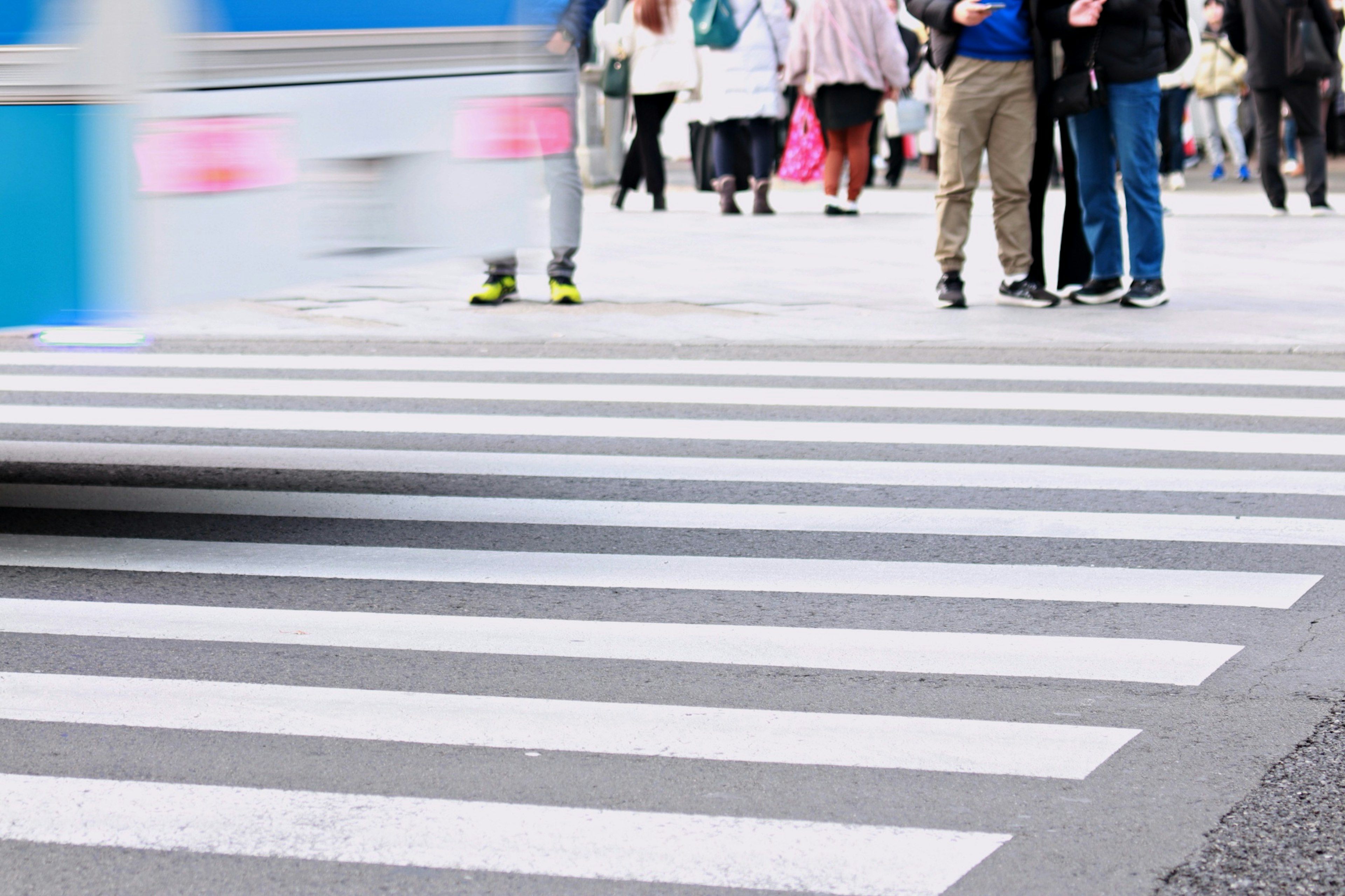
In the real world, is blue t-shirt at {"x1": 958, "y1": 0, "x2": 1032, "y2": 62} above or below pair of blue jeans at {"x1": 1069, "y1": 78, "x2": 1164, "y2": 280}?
above

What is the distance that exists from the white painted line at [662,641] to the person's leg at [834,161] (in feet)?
40.1

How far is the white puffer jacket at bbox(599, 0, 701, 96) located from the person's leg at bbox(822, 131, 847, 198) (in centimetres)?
137

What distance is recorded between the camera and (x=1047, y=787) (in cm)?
362

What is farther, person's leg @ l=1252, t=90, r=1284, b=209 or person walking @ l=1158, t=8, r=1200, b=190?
person walking @ l=1158, t=8, r=1200, b=190

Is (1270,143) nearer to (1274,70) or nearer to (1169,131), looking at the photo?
(1274,70)

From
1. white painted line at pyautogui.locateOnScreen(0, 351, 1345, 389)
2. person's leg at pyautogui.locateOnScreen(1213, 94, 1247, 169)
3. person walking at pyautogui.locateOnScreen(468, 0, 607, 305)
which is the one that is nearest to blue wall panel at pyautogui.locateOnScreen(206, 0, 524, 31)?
white painted line at pyautogui.locateOnScreen(0, 351, 1345, 389)

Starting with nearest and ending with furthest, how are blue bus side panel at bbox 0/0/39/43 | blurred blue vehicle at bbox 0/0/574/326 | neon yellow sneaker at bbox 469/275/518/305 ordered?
blue bus side panel at bbox 0/0/39/43 < blurred blue vehicle at bbox 0/0/574/326 < neon yellow sneaker at bbox 469/275/518/305

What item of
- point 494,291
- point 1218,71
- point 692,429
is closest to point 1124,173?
point 494,291

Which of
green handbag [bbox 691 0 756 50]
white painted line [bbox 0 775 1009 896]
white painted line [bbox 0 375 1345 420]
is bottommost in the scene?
white painted line [bbox 0 775 1009 896]

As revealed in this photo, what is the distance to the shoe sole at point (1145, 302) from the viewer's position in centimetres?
1046

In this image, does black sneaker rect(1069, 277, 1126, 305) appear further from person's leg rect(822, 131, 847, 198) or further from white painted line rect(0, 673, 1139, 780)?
white painted line rect(0, 673, 1139, 780)

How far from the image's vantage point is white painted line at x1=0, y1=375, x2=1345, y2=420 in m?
7.88

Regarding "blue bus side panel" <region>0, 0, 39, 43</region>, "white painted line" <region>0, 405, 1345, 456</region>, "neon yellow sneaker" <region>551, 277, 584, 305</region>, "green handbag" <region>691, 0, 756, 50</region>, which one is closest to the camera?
"blue bus side panel" <region>0, 0, 39, 43</region>

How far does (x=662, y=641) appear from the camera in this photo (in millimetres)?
4594
